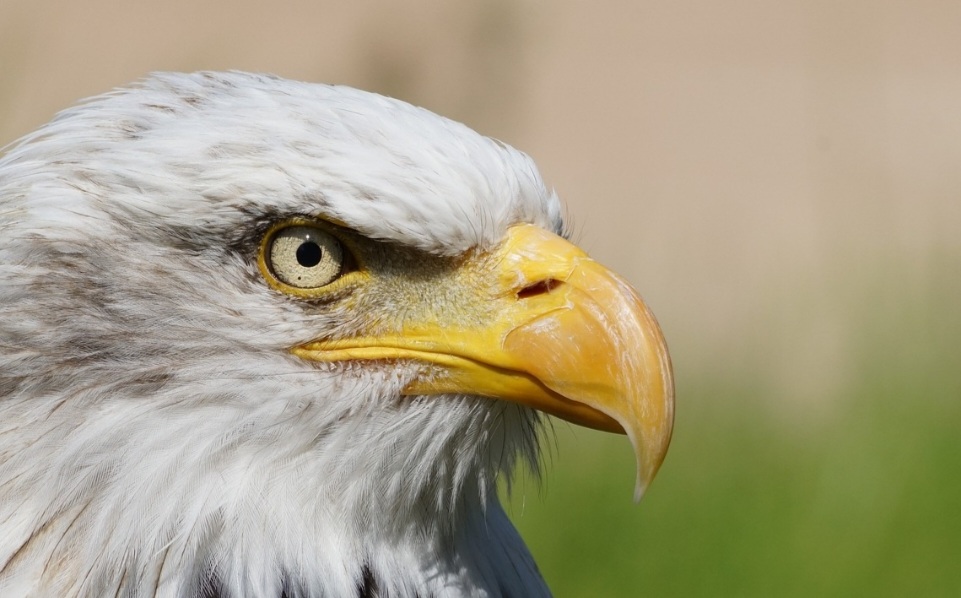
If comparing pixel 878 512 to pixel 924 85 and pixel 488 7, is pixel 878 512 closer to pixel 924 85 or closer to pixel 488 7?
pixel 488 7

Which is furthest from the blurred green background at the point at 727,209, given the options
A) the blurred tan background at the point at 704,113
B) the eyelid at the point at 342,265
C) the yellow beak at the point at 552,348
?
the eyelid at the point at 342,265

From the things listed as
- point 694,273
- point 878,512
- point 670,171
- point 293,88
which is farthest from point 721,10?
point 293,88

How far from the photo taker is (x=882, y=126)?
25.4 feet

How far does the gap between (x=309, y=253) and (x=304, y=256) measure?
1cm

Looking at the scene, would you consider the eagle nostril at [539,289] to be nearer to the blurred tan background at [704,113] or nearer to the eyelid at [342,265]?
the eyelid at [342,265]

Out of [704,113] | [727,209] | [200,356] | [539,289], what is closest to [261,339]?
[200,356]

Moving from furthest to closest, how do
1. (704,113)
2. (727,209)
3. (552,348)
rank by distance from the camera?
(704,113) < (727,209) < (552,348)

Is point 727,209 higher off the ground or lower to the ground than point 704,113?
lower

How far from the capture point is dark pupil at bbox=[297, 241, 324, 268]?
2.22m

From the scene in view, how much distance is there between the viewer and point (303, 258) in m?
2.23

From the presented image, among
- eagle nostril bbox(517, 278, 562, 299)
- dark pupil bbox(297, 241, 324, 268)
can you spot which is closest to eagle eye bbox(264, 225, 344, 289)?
dark pupil bbox(297, 241, 324, 268)

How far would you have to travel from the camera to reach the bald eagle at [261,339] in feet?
7.20

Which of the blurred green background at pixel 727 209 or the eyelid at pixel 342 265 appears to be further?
the blurred green background at pixel 727 209

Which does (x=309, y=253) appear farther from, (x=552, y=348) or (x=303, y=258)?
(x=552, y=348)
